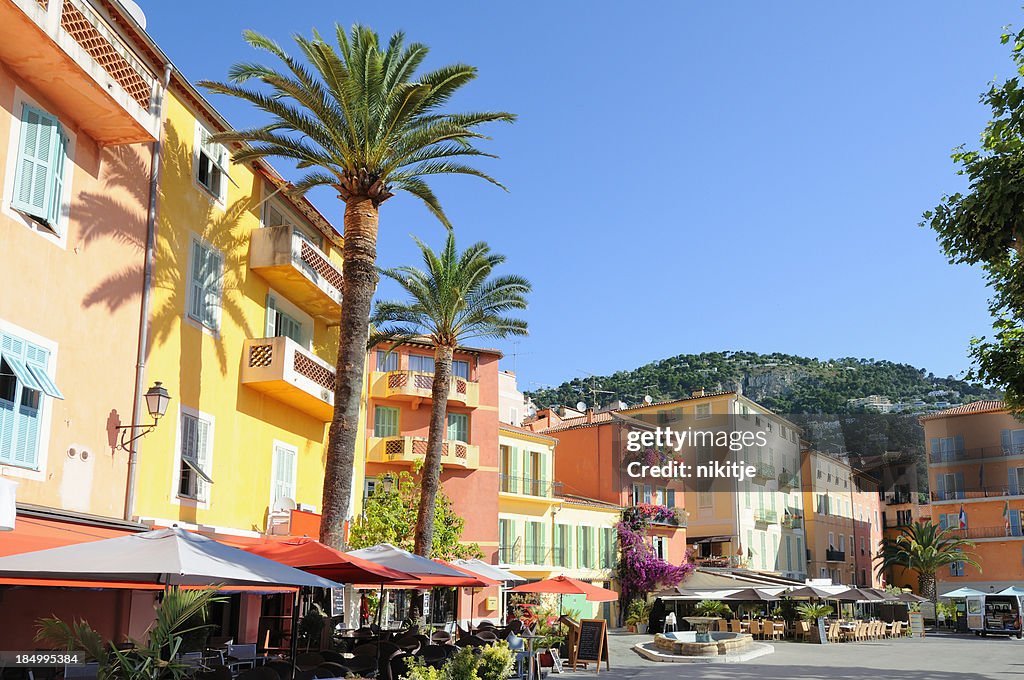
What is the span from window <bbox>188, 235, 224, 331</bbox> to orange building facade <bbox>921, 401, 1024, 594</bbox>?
5580cm

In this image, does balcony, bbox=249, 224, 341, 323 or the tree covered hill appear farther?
the tree covered hill

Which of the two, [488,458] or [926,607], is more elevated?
[488,458]

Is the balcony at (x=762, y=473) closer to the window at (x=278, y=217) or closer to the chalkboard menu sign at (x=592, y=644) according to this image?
the chalkboard menu sign at (x=592, y=644)

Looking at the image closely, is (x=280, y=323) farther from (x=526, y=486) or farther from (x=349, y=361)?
(x=526, y=486)

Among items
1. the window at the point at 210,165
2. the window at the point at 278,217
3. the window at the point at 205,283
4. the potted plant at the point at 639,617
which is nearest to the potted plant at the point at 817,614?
the potted plant at the point at 639,617

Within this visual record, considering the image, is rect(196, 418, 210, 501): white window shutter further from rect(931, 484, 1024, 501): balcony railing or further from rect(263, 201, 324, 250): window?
rect(931, 484, 1024, 501): balcony railing

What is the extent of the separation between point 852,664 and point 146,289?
20415 millimetres

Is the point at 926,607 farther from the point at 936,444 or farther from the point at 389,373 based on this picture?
the point at 389,373

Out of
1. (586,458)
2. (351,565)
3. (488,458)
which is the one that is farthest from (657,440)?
(351,565)

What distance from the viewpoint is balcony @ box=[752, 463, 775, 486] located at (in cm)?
5941

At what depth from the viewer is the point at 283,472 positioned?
73.2ft

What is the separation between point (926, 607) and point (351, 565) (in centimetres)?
5213

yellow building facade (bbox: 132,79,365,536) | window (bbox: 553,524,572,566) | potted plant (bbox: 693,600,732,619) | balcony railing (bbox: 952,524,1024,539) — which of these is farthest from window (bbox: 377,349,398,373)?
balcony railing (bbox: 952,524,1024,539)

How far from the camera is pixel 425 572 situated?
688 inches
